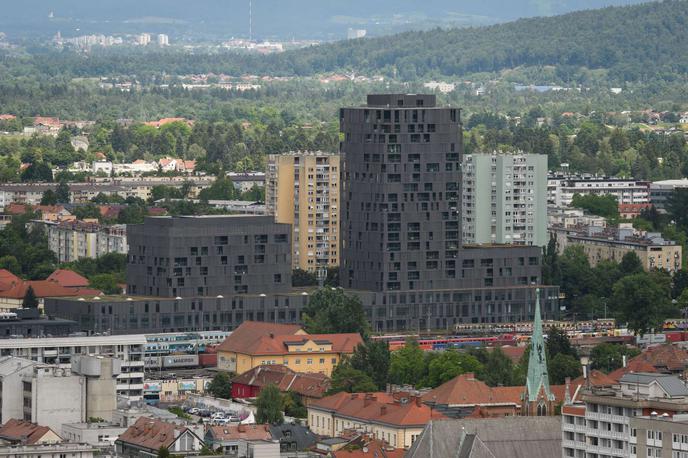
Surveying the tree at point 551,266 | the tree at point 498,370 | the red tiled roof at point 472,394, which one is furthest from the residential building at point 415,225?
the red tiled roof at point 472,394

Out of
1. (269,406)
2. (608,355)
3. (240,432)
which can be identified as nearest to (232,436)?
(240,432)

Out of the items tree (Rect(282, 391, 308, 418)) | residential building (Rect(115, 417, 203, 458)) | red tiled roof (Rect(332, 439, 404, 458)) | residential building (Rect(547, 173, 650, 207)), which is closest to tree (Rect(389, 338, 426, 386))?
tree (Rect(282, 391, 308, 418))

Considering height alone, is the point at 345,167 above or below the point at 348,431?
above

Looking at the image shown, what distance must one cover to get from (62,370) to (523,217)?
4970 cm

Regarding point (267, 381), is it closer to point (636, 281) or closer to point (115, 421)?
point (115, 421)

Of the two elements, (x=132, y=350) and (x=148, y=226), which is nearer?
(x=132, y=350)

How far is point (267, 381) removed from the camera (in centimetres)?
9062

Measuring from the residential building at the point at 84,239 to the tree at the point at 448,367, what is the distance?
46.0 metres

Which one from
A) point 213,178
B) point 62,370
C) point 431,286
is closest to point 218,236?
point 431,286

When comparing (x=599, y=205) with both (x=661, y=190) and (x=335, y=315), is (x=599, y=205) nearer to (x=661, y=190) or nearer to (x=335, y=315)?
(x=661, y=190)

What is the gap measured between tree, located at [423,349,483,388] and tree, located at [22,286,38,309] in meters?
23.8

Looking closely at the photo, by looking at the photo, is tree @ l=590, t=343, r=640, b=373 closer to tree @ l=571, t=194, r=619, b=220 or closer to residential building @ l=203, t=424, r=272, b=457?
residential building @ l=203, t=424, r=272, b=457

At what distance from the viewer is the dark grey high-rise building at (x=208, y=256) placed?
4306 inches

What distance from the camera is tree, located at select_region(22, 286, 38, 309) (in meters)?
111
